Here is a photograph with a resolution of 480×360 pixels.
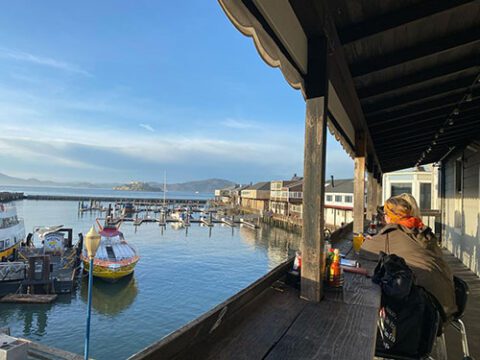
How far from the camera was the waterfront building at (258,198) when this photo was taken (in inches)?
1895

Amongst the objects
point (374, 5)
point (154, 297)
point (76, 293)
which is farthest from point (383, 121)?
point (76, 293)

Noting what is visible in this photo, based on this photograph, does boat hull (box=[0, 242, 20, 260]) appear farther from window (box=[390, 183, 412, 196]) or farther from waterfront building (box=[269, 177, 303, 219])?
waterfront building (box=[269, 177, 303, 219])

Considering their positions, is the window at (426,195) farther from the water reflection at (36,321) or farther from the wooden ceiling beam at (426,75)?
the water reflection at (36,321)

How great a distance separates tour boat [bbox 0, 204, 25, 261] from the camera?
656 inches

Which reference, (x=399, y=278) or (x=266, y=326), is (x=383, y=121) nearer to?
(x=399, y=278)

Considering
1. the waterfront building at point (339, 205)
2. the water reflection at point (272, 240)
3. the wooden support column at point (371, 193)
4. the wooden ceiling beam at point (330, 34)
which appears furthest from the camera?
the waterfront building at point (339, 205)

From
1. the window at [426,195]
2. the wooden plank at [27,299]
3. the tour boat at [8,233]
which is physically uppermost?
the window at [426,195]

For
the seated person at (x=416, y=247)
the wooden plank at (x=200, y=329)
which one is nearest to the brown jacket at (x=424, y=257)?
the seated person at (x=416, y=247)

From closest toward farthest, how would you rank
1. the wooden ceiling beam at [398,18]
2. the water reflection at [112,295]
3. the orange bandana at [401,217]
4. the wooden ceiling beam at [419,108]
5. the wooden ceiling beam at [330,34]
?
the wooden ceiling beam at [330,34] < the wooden ceiling beam at [398,18] < the orange bandana at [401,217] < the wooden ceiling beam at [419,108] < the water reflection at [112,295]

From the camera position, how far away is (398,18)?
2.09 metres

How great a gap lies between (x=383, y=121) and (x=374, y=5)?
11.1ft

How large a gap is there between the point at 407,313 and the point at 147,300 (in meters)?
14.3

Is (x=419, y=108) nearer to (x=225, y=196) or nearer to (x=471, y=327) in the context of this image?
(x=471, y=327)

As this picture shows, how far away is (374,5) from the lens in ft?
6.52
